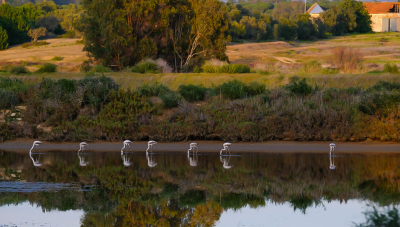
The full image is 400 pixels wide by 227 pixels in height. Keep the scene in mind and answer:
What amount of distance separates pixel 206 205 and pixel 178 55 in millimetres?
23954

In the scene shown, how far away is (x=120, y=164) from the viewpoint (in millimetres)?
14094

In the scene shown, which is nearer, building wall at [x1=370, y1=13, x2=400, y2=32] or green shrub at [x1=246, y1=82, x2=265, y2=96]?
green shrub at [x1=246, y1=82, x2=265, y2=96]

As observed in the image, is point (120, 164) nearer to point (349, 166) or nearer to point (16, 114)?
point (349, 166)

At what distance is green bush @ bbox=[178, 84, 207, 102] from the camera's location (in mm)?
21219

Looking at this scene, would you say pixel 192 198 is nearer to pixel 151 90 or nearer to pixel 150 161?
pixel 150 161

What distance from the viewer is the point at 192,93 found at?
2128 cm

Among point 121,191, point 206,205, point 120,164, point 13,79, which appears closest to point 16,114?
point 13,79

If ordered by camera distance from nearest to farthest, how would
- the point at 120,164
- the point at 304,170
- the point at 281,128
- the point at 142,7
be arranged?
the point at 304,170, the point at 120,164, the point at 281,128, the point at 142,7

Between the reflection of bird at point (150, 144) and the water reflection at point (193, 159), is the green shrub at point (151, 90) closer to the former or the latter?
the reflection of bird at point (150, 144)

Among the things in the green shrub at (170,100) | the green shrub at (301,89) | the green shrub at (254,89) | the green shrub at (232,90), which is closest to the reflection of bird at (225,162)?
the green shrub at (170,100)

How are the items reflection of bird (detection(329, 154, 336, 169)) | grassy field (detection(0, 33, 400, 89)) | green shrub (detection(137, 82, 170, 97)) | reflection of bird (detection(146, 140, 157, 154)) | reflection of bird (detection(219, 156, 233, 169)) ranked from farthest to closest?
grassy field (detection(0, 33, 400, 89)) → green shrub (detection(137, 82, 170, 97)) → reflection of bird (detection(146, 140, 157, 154)) → reflection of bird (detection(219, 156, 233, 169)) → reflection of bird (detection(329, 154, 336, 169))

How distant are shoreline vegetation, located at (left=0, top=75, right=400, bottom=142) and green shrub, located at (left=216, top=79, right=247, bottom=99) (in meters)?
0.04

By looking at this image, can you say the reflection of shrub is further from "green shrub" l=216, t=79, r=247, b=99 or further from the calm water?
"green shrub" l=216, t=79, r=247, b=99

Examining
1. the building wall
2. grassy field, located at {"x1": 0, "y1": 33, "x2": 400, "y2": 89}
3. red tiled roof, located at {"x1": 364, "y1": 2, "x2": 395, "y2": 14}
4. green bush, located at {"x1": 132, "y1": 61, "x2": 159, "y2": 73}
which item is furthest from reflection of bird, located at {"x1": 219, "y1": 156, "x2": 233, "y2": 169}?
red tiled roof, located at {"x1": 364, "y1": 2, "x2": 395, "y2": 14}
